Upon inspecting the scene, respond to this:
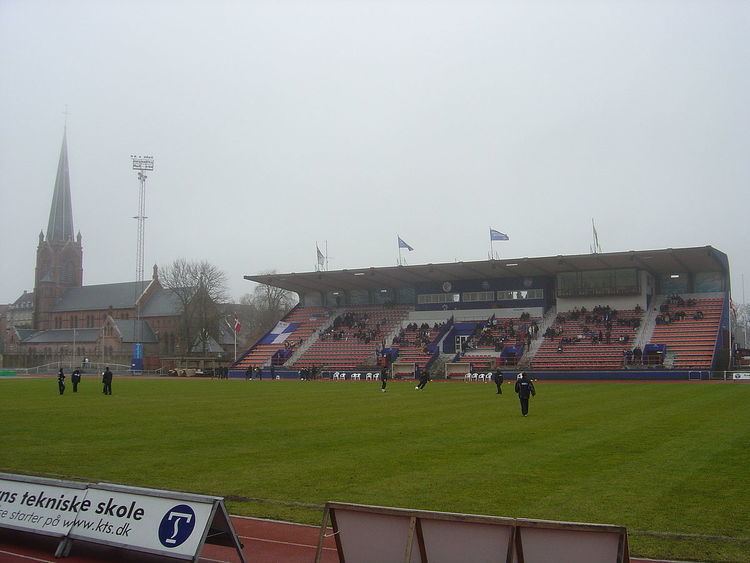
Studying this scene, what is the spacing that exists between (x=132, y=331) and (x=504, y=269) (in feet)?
242

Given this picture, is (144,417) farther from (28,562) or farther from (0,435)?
(28,562)

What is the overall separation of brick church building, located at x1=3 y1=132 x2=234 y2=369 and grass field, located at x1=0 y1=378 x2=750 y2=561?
92.2 metres

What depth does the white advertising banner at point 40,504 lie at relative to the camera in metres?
8.49

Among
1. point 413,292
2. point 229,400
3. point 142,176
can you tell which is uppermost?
point 142,176

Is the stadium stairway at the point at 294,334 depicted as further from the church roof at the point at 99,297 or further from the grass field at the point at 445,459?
the church roof at the point at 99,297

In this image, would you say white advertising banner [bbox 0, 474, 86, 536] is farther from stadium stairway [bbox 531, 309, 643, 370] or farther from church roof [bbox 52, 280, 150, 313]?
church roof [bbox 52, 280, 150, 313]

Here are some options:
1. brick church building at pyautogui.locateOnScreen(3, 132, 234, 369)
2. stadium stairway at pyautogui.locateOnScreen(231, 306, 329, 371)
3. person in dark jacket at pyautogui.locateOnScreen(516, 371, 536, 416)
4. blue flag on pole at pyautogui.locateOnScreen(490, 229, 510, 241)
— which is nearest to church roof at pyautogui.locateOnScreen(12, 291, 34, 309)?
brick church building at pyautogui.locateOnScreen(3, 132, 234, 369)

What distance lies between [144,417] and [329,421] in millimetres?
6803

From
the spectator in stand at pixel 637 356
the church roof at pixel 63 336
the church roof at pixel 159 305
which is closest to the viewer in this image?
the spectator in stand at pixel 637 356

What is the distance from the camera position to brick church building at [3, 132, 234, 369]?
11794cm

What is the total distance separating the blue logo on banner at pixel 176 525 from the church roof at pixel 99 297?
4984 inches

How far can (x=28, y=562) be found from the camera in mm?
8242

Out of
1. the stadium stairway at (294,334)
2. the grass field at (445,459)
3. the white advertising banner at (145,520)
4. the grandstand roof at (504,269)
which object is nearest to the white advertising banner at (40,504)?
the white advertising banner at (145,520)

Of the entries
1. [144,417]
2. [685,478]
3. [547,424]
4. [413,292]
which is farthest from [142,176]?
[685,478]
